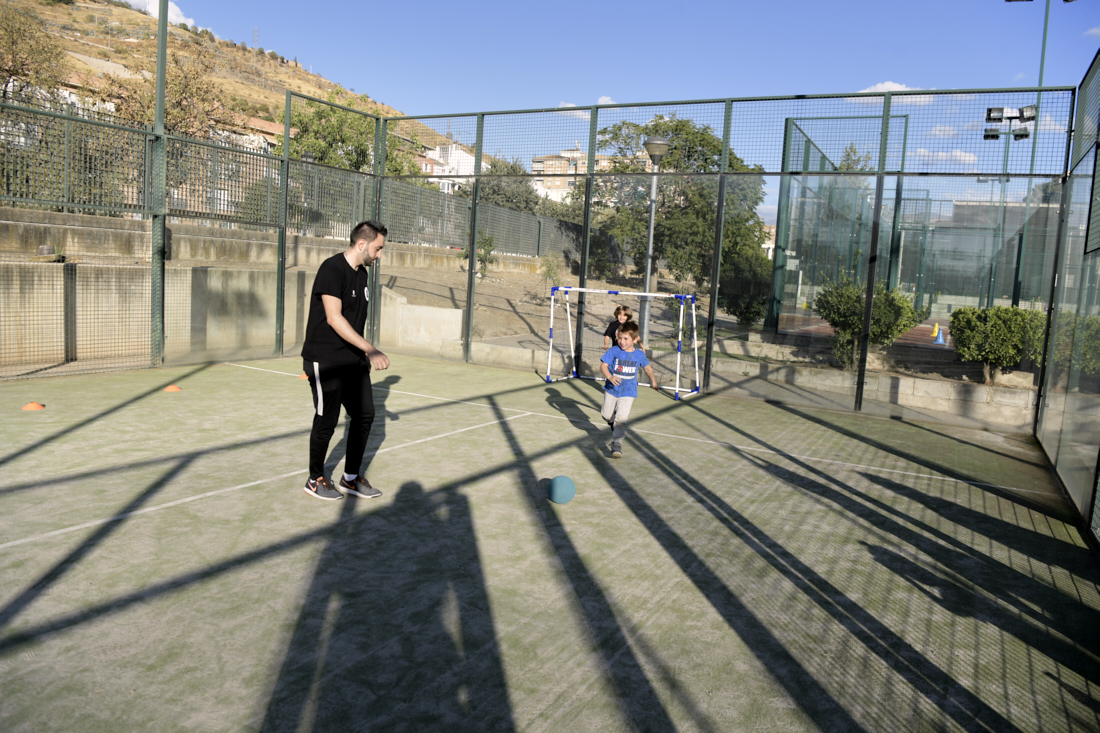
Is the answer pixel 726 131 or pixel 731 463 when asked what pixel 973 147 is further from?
pixel 731 463

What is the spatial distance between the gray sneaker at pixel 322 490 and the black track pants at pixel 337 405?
0.05 m

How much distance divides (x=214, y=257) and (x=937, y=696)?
1585 cm

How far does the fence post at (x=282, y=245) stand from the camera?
12.9 meters

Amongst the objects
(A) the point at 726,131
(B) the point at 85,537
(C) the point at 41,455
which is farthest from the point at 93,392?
(A) the point at 726,131

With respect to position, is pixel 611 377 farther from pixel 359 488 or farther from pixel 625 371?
pixel 359 488

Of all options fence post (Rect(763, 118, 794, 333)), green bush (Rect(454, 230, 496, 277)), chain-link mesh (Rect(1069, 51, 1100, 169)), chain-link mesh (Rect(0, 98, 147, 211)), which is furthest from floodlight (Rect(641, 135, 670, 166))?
Result: chain-link mesh (Rect(0, 98, 147, 211))

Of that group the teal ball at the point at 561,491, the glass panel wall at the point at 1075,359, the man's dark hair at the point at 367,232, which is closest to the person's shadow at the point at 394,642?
the teal ball at the point at 561,491

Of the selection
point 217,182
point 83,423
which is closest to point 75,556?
point 83,423

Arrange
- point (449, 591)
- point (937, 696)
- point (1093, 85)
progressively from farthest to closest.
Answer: point (1093, 85)
point (449, 591)
point (937, 696)

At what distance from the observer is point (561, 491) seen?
Result: 5812 millimetres

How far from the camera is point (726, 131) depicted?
11469 mm

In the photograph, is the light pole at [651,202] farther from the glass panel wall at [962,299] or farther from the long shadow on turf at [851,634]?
the long shadow on turf at [851,634]

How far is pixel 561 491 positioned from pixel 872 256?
24.2 feet

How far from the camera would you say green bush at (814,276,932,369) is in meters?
11.3
